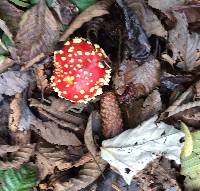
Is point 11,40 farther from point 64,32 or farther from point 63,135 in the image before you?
point 63,135

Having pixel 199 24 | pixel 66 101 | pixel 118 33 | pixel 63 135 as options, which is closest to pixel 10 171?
pixel 63 135

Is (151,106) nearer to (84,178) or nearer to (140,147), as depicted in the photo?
(140,147)

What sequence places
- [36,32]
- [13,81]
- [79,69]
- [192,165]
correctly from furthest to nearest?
[192,165]
[13,81]
[36,32]
[79,69]

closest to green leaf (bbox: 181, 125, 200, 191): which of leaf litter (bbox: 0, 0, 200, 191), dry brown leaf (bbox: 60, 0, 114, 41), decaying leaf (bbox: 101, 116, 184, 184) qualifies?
leaf litter (bbox: 0, 0, 200, 191)

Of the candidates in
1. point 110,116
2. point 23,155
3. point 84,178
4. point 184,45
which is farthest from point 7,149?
point 184,45

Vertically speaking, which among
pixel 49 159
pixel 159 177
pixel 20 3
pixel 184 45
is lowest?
pixel 159 177

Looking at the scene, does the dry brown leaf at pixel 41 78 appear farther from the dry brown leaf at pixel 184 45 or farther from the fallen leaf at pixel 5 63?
the dry brown leaf at pixel 184 45

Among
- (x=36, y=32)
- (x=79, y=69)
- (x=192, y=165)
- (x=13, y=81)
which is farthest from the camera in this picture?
(x=192, y=165)
